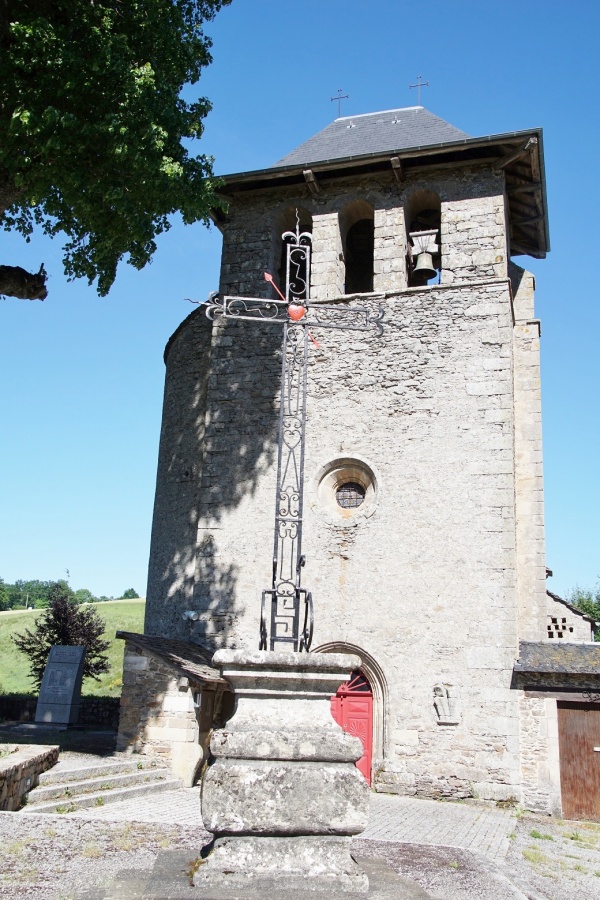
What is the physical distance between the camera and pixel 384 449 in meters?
12.1

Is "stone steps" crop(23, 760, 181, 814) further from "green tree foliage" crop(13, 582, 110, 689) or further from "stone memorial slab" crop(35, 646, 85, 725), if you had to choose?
"green tree foliage" crop(13, 582, 110, 689)

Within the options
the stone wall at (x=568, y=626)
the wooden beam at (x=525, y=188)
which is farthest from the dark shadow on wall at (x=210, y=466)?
the stone wall at (x=568, y=626)

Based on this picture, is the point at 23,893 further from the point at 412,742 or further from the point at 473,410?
the point at 473,410

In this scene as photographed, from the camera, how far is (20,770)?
709 cm

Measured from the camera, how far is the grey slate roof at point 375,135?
45.1 ft

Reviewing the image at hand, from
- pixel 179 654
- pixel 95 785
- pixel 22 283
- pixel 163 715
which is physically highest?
pixel 22 283

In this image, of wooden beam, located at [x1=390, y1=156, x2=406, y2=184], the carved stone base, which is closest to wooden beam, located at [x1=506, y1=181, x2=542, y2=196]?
wooden beam, located at [x1=390, y1=156, x2=406, y2=184]

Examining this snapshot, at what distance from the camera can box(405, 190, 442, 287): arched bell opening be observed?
1297 centimetres

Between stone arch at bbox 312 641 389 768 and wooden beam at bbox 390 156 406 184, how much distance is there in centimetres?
777

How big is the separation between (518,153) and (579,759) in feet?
30.4

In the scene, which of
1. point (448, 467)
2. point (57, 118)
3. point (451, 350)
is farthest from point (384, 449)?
point (57, 118)

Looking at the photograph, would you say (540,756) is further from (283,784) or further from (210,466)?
(283,784)

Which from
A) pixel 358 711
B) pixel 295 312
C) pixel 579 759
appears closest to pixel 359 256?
pixel 358 711

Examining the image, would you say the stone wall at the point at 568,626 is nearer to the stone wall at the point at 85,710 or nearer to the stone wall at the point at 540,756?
the stone wall at the point at 540,756
